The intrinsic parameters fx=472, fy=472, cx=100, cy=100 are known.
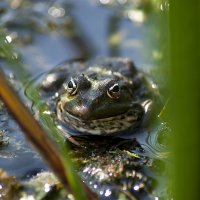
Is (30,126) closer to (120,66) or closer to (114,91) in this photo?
A: (114,91)

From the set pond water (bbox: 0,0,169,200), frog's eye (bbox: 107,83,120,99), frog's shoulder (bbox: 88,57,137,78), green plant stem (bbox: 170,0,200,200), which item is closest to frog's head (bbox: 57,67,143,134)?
frog's eye (bbox: 107,83,120,99)

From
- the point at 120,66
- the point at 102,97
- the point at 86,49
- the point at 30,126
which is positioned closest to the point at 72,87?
the point at 102,97

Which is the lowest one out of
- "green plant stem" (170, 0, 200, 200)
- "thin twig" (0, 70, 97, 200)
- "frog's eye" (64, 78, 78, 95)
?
"frog's eye" (64, 78, 78, 95)

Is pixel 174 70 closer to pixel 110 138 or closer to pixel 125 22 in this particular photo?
pixel 110 138

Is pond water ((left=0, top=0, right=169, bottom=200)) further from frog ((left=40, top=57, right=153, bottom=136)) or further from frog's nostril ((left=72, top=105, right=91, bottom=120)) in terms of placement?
frog's nostril ((left=72, top=105, right=91, bottom=120))

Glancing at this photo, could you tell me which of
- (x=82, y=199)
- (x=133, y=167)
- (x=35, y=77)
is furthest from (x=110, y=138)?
(x=82, y=199)

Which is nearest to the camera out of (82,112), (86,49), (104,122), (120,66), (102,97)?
(82,112)
